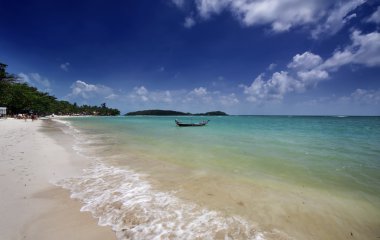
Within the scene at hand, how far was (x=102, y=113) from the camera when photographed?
167 m

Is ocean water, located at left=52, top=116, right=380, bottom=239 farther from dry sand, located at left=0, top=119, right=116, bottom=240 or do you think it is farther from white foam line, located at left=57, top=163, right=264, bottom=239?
dry sand, located at left=0, top=119, right=116, bottom=240

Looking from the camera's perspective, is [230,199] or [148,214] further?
[230,199]

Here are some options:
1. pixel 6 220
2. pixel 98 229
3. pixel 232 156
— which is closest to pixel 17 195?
pixel 6 220

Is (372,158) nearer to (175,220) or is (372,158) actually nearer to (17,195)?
(175,220)

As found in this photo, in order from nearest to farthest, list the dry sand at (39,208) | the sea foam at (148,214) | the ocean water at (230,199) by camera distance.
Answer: the dry sand at (39,208)
the sea foam at (148,214)
the ocean water at (230,199)

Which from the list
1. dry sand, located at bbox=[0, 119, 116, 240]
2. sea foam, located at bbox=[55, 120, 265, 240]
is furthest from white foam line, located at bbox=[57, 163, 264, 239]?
dry sand, located at bbox=[0, 119, 116, 240]

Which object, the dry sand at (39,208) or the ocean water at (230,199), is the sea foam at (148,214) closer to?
the ocean water at (230,199)

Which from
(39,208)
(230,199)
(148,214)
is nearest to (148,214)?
(148,214)

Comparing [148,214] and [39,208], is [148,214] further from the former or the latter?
[39,208]

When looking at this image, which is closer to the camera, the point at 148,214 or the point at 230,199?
the point at 148,214

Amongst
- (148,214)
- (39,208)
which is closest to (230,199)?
(148,214)

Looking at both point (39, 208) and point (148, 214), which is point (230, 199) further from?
point (39, 208)

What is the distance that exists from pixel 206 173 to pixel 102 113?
573 feet

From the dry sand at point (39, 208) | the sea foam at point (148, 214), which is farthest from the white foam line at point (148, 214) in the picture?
the dry sand at point (39, 208)
